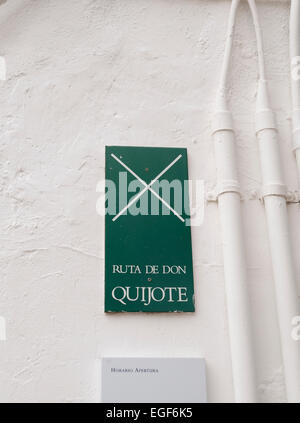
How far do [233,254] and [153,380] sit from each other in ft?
1.59

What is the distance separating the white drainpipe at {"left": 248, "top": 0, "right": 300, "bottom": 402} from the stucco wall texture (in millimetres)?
44

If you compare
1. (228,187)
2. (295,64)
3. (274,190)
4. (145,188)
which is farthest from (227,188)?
(295,64)

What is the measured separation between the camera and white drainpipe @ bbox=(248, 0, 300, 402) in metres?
1.86

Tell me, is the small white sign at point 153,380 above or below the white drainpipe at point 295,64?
below

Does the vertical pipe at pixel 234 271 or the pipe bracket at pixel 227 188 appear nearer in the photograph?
the vertical pipe at pixel 234 271

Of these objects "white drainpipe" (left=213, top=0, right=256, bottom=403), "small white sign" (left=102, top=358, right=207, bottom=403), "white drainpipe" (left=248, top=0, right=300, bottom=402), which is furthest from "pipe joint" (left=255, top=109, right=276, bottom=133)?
"small white sign" (left=102, top=358, right=207, bottom=403)

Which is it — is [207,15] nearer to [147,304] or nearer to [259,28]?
[259,28]

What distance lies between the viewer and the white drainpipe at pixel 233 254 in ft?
6.00

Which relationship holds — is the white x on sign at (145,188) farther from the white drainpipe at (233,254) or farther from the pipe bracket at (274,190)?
the pipe bracket at (274,190)

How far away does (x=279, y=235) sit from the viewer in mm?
2002

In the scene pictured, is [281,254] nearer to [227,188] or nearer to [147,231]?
[227,188]

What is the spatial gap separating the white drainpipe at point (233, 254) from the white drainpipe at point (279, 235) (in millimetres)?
107

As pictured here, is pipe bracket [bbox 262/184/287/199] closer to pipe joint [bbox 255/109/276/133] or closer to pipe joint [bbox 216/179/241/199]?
pipe joint [bbox 216/179/241/199]

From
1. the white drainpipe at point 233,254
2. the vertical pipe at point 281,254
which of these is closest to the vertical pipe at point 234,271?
the white drainpipe at point 233,254
